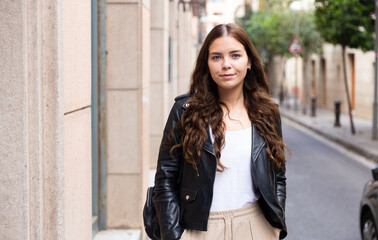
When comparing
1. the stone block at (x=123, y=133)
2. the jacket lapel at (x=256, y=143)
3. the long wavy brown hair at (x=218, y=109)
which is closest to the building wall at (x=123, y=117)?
the stone block at (x=123, y=133)

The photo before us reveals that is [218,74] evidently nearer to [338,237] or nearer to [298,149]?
[338,237]

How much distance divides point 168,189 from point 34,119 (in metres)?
0.72

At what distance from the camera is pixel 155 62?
10844mm

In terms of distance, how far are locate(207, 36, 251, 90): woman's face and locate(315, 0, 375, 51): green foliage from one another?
16321mm

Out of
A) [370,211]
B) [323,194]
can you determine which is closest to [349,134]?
[323,194]

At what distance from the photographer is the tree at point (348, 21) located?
1905 centimetres

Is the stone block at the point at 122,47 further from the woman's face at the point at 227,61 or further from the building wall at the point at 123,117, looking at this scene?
the woman's face at the point at 227,61

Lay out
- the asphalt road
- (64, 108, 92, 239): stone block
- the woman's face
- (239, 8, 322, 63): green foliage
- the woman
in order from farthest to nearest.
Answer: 1. (239, 8, 322, 63): green foliage
2. the asphalt road
3. (64, 108, 92, 239): stone block
4. the woman's face
5. the woman

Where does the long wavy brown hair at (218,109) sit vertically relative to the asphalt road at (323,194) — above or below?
above

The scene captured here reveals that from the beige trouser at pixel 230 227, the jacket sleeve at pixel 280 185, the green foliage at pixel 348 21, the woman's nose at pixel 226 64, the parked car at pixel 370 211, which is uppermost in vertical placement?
the green foliage at pixel 348 21

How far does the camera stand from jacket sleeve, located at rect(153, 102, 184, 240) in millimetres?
3166

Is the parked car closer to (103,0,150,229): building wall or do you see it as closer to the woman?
(103,0,150,229): building wall

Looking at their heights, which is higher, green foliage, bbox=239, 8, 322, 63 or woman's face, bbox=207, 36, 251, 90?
green foliage, bbox=239, 8, 322, 63

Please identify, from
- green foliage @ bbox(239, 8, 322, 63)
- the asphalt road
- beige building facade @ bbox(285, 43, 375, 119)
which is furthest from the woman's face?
green foliage @ bbox(239, 8, 322, 63)
